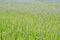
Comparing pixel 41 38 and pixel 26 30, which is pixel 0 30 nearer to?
pixel 26 30

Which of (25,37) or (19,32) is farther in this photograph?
(19,32)

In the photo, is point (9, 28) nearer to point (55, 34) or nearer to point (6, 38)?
point (6, 38)

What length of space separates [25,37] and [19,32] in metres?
0.29

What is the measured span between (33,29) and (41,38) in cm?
52

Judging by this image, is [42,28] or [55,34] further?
[42,28]

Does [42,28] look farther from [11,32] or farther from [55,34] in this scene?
[11,32]

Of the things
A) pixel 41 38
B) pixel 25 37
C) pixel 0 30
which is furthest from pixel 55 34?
pixel 0 30

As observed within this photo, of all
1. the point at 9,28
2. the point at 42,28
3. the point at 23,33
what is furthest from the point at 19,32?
the point at 42,28

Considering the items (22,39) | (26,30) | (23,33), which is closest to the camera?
(22,39)

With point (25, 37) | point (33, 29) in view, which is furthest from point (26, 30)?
point (25, 37)

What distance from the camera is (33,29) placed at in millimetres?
3533

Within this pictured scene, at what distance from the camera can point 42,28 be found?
3.62 meters

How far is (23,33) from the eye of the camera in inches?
127

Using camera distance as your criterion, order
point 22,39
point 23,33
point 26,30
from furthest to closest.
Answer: point 26,30, point 23,33, point 22,39
